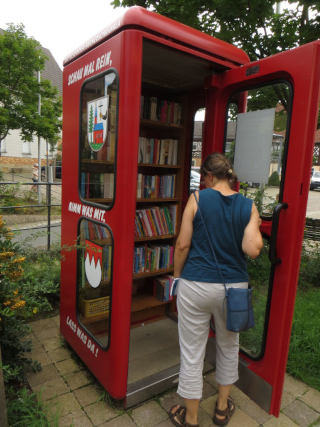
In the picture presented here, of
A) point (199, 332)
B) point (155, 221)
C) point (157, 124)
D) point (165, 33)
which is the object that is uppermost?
point (165, 33)

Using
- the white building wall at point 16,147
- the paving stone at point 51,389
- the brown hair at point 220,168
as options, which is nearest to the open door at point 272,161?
the brown hair at point 220,168

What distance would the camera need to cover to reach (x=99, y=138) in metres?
2.26

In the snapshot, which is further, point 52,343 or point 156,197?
point 156,197

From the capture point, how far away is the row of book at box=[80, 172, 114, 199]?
7.70ft

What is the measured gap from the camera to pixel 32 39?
9992 millimetres

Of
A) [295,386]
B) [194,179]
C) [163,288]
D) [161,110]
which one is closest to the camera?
[295,386]

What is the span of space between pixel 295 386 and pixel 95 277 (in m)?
1.92

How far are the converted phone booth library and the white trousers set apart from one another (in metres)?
0.33

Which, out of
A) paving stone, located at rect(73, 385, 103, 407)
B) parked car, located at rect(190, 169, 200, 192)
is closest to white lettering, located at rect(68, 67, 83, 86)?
parked car, located at rect(190, 169, 200, 192)

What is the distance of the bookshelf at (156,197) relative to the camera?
10.4ft

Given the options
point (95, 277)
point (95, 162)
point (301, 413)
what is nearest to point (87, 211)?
point (95, 162)

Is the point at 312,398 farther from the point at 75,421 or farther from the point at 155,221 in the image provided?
the point at 155,221

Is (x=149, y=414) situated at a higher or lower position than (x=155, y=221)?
lower

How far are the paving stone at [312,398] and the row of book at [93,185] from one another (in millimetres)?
2236
